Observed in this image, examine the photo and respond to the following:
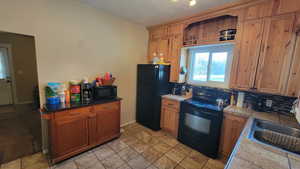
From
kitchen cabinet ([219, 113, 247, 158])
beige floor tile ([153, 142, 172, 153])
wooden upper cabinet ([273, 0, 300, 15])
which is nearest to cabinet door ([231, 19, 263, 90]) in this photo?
wooden upper cabinet ([273, 0, 300, 15])

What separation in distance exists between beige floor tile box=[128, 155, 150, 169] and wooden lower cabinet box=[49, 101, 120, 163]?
745mm

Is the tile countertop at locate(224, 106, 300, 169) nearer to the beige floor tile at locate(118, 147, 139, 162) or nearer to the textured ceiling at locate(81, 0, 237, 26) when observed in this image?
the beige floor tile at locate(118, 147, 139, 162)

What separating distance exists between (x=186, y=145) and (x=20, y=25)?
3467 mm

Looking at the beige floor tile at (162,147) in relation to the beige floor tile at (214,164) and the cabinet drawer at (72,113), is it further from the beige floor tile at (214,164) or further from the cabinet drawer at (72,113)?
the cabinet drawer at (72,113)

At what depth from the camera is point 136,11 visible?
251cm

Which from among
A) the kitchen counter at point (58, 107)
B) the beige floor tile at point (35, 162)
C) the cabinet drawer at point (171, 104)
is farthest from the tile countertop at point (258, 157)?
the beige floor tile at point (35, 162)

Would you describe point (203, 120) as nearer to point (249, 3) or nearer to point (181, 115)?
point (181, 115)

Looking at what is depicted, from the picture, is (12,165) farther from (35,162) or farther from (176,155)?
(176,155)

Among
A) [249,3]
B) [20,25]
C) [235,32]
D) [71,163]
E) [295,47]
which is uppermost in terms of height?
[249,3]

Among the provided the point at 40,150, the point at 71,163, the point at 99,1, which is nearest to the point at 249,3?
the point at 99,1

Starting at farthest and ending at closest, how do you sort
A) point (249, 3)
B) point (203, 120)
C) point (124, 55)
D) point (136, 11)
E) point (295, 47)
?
point (124, 55) < point (136, 11) < point (203, 120) < point (249, 3) < point (295, 47)

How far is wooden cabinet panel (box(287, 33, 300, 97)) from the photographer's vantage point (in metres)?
1.65

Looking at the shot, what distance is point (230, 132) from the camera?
2.01m

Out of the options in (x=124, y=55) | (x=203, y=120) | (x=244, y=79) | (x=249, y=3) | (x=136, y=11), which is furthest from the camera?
(x=124, y=55)
